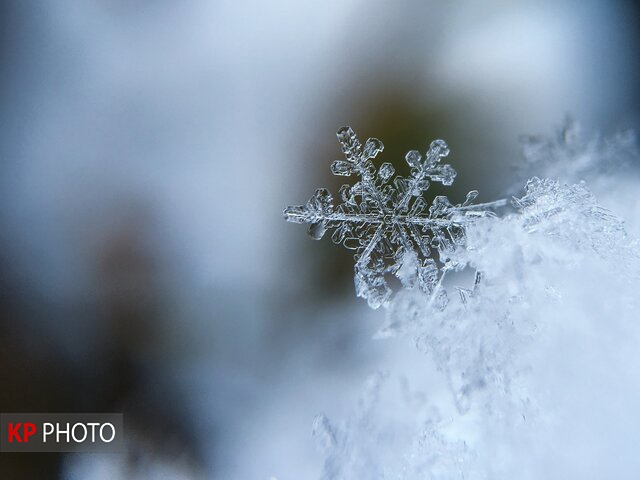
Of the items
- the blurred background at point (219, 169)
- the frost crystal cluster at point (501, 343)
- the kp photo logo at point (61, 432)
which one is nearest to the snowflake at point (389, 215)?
the frost crystal cluster at point (501, 343)

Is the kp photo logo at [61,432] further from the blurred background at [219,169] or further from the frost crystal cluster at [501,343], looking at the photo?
the frost crystal cluster at [501,343]

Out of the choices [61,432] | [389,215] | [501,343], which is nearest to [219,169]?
[389,215]

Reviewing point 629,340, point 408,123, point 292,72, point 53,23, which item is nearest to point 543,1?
point 408,123

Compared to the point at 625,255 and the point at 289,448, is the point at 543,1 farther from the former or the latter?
the point at 289,448

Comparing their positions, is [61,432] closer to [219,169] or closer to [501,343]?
[219,169]

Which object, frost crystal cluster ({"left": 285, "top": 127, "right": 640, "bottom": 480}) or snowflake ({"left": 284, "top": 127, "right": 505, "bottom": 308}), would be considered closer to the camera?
frost crystal cluster ({"left": 285, "top": 127, "right": 640, "bottom": 480})

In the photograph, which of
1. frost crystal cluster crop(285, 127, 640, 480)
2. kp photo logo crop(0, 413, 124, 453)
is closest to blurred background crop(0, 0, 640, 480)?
kp photo logo crop(0, 413, 124, 453)

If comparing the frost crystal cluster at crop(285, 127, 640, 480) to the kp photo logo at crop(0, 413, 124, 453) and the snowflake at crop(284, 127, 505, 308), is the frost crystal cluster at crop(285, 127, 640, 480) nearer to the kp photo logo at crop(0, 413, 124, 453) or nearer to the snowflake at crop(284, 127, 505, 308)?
the snowflake at crop(284, 127, 505, 308)

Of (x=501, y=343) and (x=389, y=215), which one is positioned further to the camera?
(x=389, y=215)
